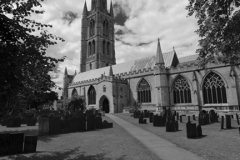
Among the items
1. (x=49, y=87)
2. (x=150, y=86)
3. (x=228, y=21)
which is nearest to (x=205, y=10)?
(x=228, y=21)

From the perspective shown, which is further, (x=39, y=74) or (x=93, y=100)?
(x=93, y=100)

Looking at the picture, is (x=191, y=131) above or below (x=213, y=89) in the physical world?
below

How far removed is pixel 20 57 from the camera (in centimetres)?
476

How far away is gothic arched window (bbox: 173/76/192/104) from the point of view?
85.1ft

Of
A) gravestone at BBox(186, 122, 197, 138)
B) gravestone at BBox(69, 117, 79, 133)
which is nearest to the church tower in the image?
gravestone at BBox(69, 117, 79, 133)

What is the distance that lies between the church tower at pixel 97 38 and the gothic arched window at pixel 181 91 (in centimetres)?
3062

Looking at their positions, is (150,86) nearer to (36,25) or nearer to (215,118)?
(215,118)

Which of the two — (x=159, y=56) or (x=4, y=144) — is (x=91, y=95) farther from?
(x=4, y=144)

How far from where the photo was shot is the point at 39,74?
217 inches

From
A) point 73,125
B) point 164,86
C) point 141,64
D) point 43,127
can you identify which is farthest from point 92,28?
point 43,127

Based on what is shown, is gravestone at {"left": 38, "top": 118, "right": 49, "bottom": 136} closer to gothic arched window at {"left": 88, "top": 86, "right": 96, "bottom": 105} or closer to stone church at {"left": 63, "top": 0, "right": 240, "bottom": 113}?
stone church at {"left": 63, "top": 0, "right": 240, "bottom": 113}

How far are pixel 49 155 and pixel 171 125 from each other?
27.5 feet

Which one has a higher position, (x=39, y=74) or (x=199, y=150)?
(x=39, y=74)

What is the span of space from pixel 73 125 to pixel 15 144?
5652 mm
